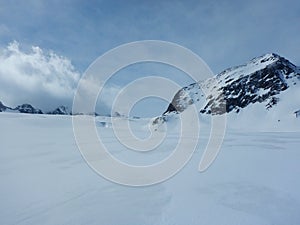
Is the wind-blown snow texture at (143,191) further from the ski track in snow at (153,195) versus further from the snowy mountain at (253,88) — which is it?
the snowy mountain at (253,88)

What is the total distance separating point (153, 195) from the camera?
534 cm

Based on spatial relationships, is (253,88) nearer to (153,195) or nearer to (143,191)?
(143,191)

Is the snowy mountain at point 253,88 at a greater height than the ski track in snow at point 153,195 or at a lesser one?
greater

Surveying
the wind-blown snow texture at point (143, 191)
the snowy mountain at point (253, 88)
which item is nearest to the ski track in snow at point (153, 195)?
the wind-blown snow texture at point (143, 191)

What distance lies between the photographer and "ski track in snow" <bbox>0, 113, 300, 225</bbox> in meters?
4.14

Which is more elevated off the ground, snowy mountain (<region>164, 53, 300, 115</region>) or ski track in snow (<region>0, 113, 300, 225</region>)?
snowy mountain (<region>164, 53, 300, 115</region>)

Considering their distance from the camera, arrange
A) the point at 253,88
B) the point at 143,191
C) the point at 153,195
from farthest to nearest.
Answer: the point at 253,88 < the point at 143,191 < the point at 153,195

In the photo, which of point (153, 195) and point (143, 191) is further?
point (143, 191)

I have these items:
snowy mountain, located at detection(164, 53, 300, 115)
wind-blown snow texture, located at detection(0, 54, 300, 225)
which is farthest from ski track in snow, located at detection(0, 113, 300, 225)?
snowy mountain, located at detection(164, 53, 300, 115)

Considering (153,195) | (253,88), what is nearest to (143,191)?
(153,195)

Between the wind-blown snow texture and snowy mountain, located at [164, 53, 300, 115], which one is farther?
snowy mountain, located at [164, 53, 300, 115]

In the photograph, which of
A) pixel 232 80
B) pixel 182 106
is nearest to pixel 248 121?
pixel 232 80

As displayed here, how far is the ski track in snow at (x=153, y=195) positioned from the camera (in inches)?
163

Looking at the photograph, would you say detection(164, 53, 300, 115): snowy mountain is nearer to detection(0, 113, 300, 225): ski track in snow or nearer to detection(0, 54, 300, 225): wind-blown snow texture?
detection(0, 54, 300, 225): wind-blown snow texture
